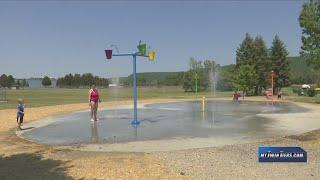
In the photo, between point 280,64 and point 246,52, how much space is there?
4473mm

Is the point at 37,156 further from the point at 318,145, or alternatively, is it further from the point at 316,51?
the point at 316,51

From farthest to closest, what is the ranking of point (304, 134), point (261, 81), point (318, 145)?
point (261, 81), point (304, 134), point (318, 145)

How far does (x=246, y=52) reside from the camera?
58406mm

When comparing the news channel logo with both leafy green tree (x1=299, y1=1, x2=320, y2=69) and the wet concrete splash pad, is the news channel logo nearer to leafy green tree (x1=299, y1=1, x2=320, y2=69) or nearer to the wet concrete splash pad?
the wet concrete splash pad

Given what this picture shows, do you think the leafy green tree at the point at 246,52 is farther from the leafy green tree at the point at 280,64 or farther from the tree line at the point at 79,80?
the tree line at the point at 79,80

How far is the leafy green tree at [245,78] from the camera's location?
5294 cm

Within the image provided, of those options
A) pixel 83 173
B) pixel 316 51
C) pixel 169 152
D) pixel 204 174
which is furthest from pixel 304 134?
pixel 316 51

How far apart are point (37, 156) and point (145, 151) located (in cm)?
255

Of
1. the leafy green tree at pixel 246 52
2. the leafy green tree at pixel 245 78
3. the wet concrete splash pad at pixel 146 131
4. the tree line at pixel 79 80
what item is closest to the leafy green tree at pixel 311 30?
the wet concrete splash pad at pixel 146 131

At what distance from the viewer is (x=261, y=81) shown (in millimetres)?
57000

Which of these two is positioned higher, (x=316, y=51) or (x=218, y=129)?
(x=316, y=51)

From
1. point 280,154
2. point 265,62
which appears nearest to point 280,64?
point 265,62

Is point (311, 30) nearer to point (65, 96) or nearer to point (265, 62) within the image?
point (265, 62)

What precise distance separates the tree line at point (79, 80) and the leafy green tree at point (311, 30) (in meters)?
103
